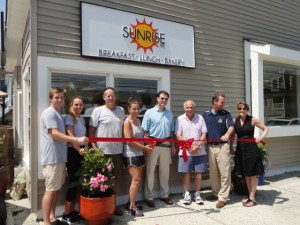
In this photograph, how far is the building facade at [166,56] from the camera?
417 centimetres

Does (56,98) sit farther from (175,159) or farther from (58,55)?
(175,159)

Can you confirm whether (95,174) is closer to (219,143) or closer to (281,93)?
(219,143)

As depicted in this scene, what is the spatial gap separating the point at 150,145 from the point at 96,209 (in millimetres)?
1196

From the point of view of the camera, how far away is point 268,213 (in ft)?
14.2

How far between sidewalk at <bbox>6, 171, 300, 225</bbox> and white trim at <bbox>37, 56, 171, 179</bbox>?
2.99 ft

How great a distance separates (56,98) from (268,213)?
3.28 meters

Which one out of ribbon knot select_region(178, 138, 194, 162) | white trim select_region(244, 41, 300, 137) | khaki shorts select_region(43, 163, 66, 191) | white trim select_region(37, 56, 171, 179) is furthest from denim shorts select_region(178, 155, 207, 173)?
white trim select_region(244, 41, 300, 137)

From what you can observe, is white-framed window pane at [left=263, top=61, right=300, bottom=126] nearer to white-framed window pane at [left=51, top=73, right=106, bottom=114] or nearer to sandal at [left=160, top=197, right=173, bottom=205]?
sandal at [left=160, top=197, right=173, bottom=205]

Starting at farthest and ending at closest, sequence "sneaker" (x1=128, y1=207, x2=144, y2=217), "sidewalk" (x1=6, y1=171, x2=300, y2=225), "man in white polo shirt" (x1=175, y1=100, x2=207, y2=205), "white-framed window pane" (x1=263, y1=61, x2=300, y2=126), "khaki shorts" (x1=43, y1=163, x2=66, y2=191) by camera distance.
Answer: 1. "white-framed window pane" (x1=263, y1=61, x2=300, y2=126)
2. "man in white polo shirt" (x1=175, y1=100, x2=207, y2=205)
3. "sneaker" (x1=128, y1=207, x2=144, y2=217)
4. "sidewalk" (x1=6, y1=171, x2=300, y2=225)
5. "khaki shorts" (x1=43, y1=163, x2=66, y2=191)

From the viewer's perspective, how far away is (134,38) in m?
4.88

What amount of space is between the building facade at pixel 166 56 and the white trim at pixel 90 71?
14mm

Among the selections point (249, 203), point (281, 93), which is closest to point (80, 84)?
point (249, 203)

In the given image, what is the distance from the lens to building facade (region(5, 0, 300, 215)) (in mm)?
4168

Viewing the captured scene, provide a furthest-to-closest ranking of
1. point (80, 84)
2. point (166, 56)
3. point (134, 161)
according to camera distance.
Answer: point (166, 56)
point (80, 84)
point (134, 161)
